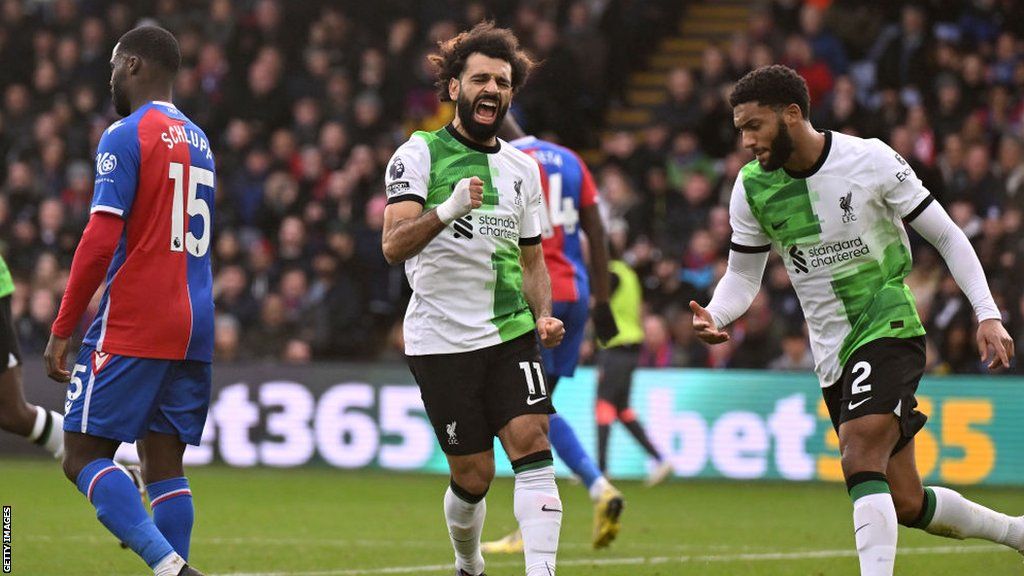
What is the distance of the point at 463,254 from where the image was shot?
6.96 metres

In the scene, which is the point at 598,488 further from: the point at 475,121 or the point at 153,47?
the point at 153,47

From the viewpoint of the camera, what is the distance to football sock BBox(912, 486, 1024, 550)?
23.4 ft

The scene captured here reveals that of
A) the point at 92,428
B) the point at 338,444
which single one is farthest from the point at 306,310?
the point at 92,428

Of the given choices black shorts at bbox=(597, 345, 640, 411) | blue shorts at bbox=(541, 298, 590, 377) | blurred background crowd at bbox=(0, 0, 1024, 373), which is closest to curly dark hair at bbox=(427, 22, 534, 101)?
blue shorts at bbox=(541, 298, 590, 377)

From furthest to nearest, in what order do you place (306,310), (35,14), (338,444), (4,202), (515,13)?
(35,14), (515,13), (4,202), (306,310), (338,444)

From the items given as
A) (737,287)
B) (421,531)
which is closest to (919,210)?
(737,287)

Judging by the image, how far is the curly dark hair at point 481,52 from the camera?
7.05m

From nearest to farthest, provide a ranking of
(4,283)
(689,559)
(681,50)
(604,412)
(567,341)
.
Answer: (689,559)
(4,283)
(567,341)
(604,412)
(681,50)

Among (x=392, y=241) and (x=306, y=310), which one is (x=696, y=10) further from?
(x=392, y=241)

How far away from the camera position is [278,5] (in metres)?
23.0

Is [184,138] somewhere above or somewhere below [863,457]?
above

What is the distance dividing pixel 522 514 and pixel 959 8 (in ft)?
47.5

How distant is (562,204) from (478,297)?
3212 millimetres

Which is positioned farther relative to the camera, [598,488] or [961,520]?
[598,488]
